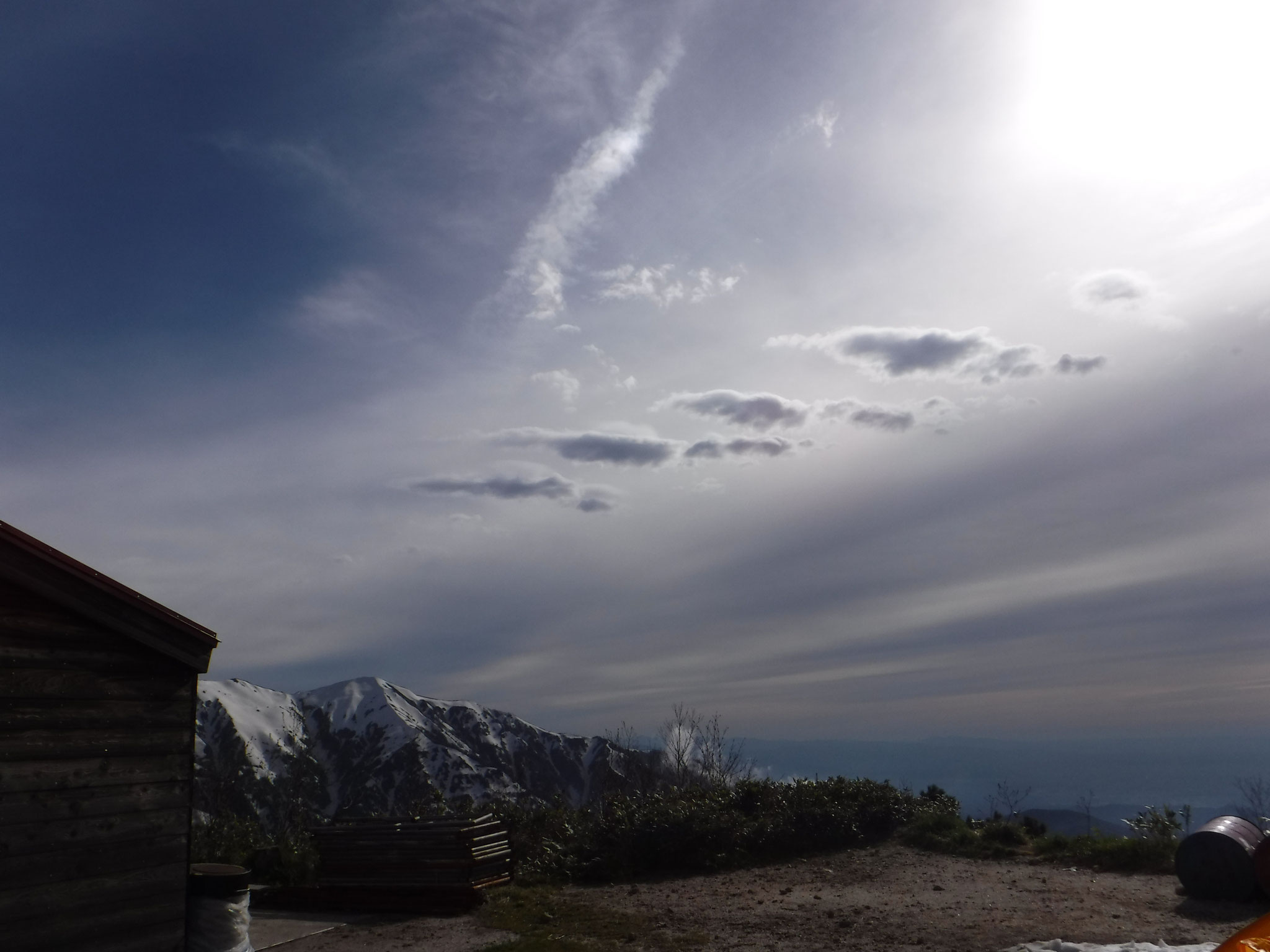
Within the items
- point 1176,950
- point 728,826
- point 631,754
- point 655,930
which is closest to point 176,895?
point 655,930

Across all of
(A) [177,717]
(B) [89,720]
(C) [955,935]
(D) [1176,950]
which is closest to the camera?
(B) [89,720]

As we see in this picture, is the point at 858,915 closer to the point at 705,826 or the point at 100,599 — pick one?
the point at 705,826

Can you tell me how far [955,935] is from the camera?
403 inches

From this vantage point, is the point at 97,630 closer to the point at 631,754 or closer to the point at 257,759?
the point at 631,754

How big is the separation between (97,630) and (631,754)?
22.5 m

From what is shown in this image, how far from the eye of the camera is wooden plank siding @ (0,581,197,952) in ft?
23.4

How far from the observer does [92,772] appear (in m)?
7.59

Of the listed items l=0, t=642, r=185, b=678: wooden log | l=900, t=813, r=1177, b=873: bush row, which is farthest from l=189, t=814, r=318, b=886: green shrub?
l=900, t=813, r=1177, b=873: bush row

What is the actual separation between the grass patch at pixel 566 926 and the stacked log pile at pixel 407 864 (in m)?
0.51

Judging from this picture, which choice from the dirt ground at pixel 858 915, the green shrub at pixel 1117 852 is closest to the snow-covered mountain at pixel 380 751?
the green shrub at pixel 1117 852

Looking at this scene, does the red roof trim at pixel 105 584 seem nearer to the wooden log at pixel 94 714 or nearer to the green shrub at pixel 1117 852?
the wooden log at pixel 94 714

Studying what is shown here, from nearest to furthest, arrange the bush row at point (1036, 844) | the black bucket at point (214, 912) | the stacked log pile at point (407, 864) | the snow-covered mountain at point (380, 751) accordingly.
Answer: the black bucket at point (214, 912), the stacked log pile at point (407, 864), the bush row at point (1036, 844), the snow-covered mountain at point (380, 751)

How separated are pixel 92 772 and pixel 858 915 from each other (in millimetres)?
9580

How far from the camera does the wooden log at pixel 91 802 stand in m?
7.10
